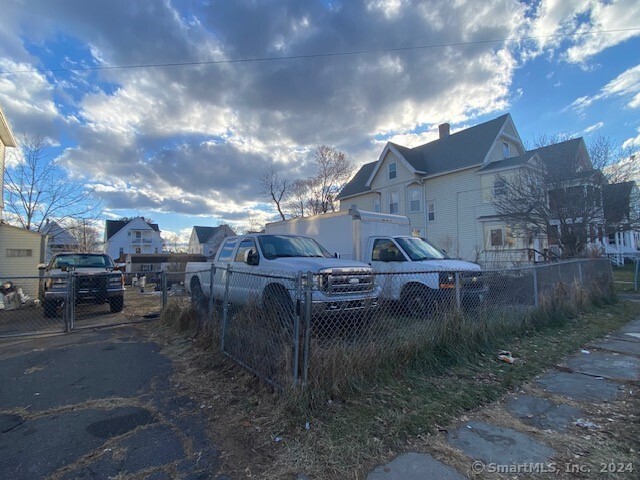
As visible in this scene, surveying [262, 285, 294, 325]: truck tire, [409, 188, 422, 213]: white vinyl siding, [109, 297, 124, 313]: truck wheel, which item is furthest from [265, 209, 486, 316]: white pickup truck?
[409, 188, 422, 213]: white vinyl siding

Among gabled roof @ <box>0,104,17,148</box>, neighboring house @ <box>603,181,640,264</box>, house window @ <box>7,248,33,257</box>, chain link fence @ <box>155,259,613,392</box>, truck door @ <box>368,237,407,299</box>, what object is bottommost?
chain link fence @ <box>155,259,613,392</box>

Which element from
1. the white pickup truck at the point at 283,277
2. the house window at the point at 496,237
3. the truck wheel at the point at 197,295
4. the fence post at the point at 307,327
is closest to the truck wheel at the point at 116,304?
the white pickup truck at the point at 283,277

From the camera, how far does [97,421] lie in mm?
3420

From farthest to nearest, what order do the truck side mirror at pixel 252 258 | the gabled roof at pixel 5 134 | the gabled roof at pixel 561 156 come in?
the gabled roof at pixel 561 156, the gabled roof at pixel 5 134, the truck side mirror at pixel 252 258

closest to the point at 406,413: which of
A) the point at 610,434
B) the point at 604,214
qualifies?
the point at 610,434

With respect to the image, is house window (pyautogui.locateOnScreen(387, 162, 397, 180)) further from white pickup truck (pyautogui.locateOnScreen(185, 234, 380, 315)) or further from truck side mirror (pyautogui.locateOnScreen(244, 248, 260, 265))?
truck side mirror (pyautogui.locateOnScreen(244, 248, 260, 265))

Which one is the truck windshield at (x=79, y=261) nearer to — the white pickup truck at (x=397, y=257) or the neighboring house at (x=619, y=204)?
the white pickup truck at (x=397, y=257)

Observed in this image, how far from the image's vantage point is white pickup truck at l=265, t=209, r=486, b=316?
5469 mm

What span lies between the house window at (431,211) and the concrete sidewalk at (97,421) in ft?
73.4

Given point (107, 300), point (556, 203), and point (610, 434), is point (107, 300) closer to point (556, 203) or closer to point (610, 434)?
point (610, 434)

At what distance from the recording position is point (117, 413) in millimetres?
3586

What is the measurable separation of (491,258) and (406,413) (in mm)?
20452

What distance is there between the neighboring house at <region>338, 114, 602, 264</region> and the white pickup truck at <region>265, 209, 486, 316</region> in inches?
434

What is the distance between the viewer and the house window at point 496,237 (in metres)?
21.2
